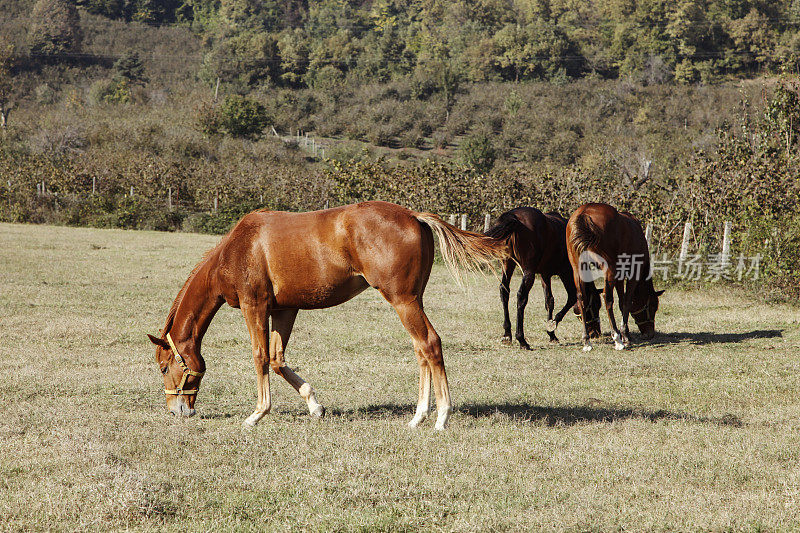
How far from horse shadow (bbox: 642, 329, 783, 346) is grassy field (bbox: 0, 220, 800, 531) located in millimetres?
74

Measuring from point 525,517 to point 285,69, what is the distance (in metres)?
95.2

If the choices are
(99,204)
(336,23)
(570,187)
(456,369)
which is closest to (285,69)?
(336,23)

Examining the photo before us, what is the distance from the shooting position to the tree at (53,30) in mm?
100250

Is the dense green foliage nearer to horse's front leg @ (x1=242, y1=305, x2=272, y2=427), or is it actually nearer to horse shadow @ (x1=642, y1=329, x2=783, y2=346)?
horse shadow @ (x1=642, y1=329, x2=783, y2=346)

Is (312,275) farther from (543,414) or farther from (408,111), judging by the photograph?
(408,111)

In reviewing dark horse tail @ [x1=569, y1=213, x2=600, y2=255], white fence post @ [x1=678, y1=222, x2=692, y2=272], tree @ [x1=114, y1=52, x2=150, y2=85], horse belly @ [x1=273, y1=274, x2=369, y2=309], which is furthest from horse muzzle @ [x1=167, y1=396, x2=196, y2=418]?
tree @ [x1=114, y1=52, x2=150, y2=85]

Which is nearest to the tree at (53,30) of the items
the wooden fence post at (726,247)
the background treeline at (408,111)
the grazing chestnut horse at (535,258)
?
the background treeline at (408,111)

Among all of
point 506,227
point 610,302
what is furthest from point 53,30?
point 610,302

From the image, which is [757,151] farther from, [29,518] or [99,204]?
[99,204]

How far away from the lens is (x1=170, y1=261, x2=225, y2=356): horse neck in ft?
20.7

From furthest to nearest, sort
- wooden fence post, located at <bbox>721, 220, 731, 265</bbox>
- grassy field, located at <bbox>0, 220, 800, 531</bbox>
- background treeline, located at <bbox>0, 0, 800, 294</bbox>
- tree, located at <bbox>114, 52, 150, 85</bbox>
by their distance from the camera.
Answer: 1. tree, located at <bbox>114, 52, 150, 85</bbox>
2. background treeline, located at <bbox>0, 0, 800, 294</bbox>
3. wooden fence post, located at <bbox>721, 220, 731, 265</bbox>
4. grassy field, located at <bbox>0, 220, 800, 531</bbox>

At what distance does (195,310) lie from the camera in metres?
6.33

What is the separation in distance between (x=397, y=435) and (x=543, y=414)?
5.38 feet

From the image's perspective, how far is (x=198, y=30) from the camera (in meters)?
126
